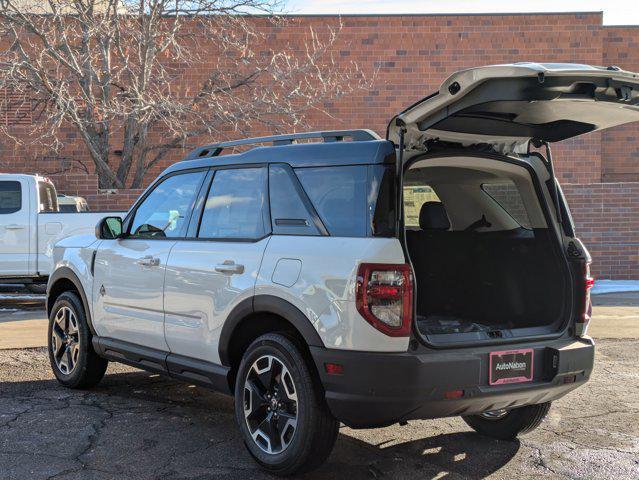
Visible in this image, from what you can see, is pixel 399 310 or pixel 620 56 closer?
pixel 399 310

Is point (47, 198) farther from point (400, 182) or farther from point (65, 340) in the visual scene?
point (400, 182)

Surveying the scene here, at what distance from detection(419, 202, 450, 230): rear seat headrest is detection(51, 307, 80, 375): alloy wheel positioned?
10.7 feet

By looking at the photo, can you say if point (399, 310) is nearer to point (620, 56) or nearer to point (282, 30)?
point (282, 30)

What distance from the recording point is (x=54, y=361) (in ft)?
22.8

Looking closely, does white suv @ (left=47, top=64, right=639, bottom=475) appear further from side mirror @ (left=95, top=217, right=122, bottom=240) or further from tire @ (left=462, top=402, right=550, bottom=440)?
side mirror @ (left=95, top=217, right=122, bottom=240)

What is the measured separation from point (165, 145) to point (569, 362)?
44.6 feet

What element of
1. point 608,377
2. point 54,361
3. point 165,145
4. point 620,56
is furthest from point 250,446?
point 620,56

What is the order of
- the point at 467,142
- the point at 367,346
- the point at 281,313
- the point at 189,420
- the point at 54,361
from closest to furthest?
the point at 367,346
the point at 281,313
the point at 467,142
the point at 189,420
the point at 54,361

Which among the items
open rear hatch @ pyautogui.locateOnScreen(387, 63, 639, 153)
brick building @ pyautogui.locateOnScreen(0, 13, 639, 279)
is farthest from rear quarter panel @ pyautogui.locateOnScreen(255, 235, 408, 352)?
brick building @ pyautogui.locateOnScreen(0, 13, 639, 279)

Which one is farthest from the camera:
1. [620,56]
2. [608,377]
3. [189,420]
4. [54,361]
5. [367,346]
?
[620,56]

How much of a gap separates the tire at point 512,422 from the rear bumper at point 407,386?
0.87 m

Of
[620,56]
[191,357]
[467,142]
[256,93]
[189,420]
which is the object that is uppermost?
[620,56]

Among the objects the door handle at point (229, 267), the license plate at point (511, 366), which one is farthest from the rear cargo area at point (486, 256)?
the door handle at point (229, 267)

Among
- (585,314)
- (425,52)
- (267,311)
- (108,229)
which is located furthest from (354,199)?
(425,52)
